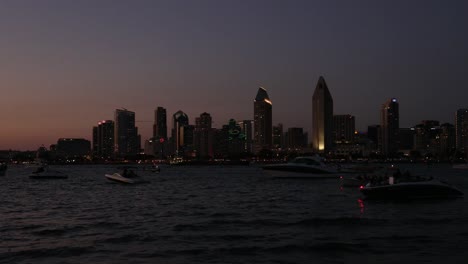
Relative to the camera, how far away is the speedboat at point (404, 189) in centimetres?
4038

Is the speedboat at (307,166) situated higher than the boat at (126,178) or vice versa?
→ the speedboat at (307,166)

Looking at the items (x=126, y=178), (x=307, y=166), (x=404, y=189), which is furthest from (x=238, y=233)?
(x=307, y=166)

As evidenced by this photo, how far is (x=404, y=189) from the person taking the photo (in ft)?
133

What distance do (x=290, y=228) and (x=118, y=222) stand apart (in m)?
9.03

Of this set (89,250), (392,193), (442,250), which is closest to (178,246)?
(89,250)

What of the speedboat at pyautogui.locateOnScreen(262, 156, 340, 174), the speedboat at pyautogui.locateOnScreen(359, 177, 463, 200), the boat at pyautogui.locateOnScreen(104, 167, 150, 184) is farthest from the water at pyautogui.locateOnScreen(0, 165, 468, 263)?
the speedboat at pyautogui.locateOnScreen(262, 156, 340, 174)

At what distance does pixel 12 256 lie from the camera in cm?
1947

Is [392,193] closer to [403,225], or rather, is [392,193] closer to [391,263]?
[403,225]

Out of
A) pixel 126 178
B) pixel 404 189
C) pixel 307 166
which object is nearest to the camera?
pixel 404 189

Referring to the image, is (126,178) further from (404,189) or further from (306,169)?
(404,189)

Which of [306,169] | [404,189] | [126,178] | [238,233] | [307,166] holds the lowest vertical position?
[238,233]

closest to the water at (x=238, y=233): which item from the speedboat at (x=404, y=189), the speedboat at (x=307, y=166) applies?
the speedboat at (x=404, y=189)

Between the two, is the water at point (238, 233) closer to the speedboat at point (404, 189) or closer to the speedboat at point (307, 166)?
the speedboat at point (404, 189)

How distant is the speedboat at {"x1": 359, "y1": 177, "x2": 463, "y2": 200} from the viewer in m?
40.4
